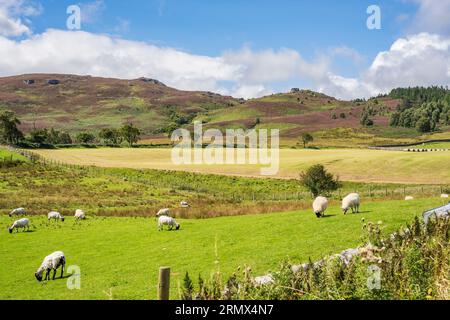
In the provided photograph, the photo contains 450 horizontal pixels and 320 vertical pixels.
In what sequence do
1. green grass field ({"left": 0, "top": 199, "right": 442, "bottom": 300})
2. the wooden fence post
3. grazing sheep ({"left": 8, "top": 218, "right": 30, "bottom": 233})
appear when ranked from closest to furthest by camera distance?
the wooden fence post < green grass field ({"left": 0, "top": 199, "right": 442, "bottom": 300}) < grazing sheep ({"left": 8, "top": 218, "right": 30, "bottom": 233})

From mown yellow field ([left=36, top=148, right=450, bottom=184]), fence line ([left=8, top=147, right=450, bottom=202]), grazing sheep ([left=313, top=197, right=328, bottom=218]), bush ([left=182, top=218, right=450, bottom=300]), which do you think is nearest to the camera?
bush ([left=182, top=218, right=450, bottom=300])

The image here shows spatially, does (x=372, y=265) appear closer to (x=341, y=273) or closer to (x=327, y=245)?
(x=341, y=273)

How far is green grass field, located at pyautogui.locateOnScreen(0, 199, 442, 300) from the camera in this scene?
65.8 ft

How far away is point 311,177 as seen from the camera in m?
59.8

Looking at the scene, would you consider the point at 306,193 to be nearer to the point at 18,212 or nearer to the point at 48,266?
the point at 18,212

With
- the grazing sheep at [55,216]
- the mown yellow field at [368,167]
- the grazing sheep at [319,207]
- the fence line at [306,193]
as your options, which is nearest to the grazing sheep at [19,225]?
the grazing sheep at [55,216]

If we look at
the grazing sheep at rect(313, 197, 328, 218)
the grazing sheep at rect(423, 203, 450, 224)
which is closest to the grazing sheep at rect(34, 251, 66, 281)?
the grazing sheep at rect(313, 197, 328, 218)

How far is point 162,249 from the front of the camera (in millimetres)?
27453

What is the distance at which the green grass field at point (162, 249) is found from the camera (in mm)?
20062

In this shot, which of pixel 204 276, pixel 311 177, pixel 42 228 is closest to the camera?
pixel 204 276

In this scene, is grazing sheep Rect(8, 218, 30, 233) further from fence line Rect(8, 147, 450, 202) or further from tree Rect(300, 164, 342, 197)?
tree Rect(300, 164, 342, 197)

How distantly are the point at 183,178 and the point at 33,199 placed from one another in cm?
4174

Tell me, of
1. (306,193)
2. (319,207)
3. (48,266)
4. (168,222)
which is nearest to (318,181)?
(306,193)
